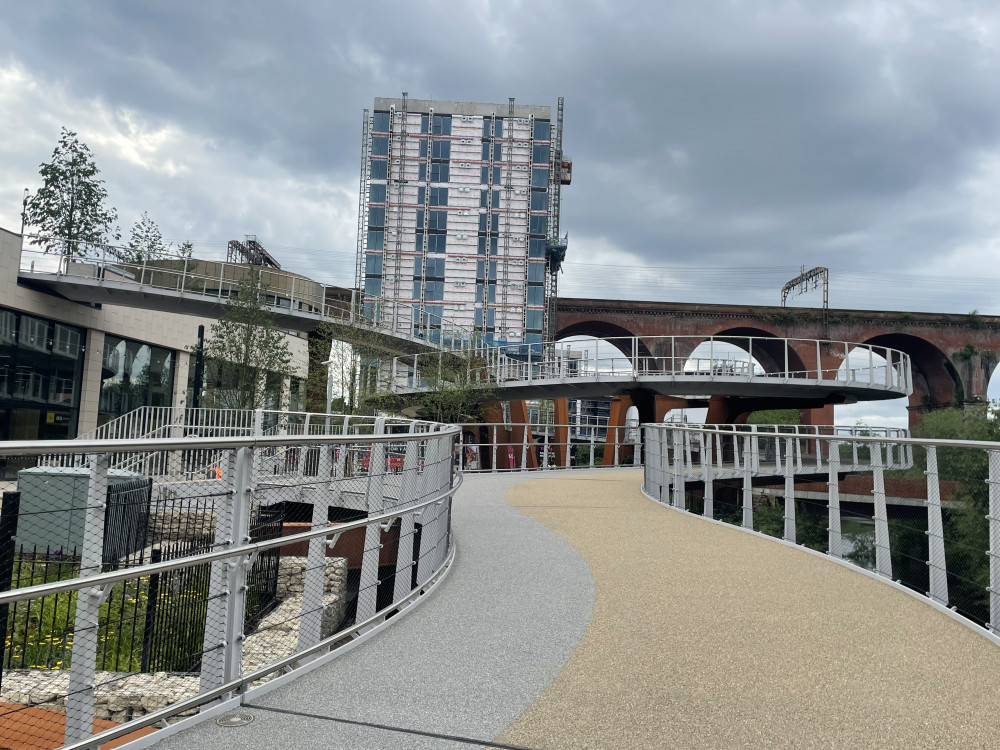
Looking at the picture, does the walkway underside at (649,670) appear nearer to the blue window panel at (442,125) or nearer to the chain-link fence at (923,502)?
the chain-link fence at (923,502)

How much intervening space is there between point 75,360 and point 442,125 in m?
34.3

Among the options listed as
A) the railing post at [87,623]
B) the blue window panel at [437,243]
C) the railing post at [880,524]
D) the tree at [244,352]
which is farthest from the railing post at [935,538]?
the blue window panel at [437,243]

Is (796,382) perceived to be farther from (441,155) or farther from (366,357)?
(441,155)

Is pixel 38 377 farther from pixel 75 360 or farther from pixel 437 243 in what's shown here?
pixel 437 243

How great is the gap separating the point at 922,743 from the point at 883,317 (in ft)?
180

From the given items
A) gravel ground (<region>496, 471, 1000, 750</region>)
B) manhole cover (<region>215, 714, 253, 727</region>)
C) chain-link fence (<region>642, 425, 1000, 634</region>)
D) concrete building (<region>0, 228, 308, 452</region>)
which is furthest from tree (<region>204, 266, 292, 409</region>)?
manhole cover (<region>215, 714, 253, 727</region>)

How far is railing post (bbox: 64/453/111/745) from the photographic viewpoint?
2.94 metres

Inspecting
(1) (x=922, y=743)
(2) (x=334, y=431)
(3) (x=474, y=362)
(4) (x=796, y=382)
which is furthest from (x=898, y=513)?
(1) (x=922, y=743)

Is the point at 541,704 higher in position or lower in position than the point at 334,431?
lower

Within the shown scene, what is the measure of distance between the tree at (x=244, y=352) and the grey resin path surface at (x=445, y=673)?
19772 mm

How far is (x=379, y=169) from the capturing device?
52.3 m

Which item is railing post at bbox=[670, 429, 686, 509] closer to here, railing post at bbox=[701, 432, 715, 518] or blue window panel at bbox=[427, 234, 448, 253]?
railing post at bbox=[701, 432, 715, 518]

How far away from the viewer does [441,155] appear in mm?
53000

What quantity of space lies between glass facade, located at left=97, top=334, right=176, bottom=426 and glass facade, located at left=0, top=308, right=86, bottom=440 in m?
1.15
